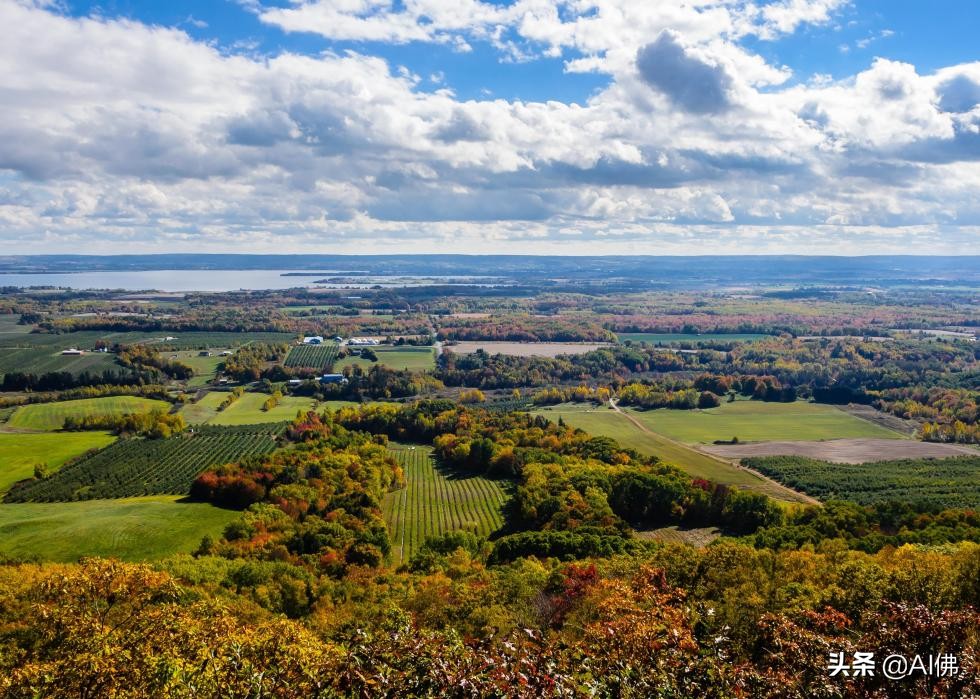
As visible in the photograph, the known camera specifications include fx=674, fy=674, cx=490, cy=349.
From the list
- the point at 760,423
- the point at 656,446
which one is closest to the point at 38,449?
the point at 656,446

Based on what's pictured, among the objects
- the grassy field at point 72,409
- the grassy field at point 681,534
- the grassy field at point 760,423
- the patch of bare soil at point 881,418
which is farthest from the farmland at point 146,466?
the patch of bare soil at point 881,418

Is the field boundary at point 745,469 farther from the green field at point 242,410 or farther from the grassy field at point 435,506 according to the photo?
the green field at point 242,410

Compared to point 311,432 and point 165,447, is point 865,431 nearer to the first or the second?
point 311,432

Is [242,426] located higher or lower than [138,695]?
lower

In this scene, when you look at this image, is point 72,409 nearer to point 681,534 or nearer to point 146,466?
point 146,466

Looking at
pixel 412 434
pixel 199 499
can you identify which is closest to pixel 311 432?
pixel 412 434

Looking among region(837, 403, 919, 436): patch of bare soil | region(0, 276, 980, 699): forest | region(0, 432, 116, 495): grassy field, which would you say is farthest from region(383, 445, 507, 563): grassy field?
region(837, 403, 919, 436): patch of bare soil

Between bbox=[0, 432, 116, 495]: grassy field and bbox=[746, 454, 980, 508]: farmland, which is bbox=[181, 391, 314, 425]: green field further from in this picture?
bbox=[746, 454, 980, 508]: farmland
